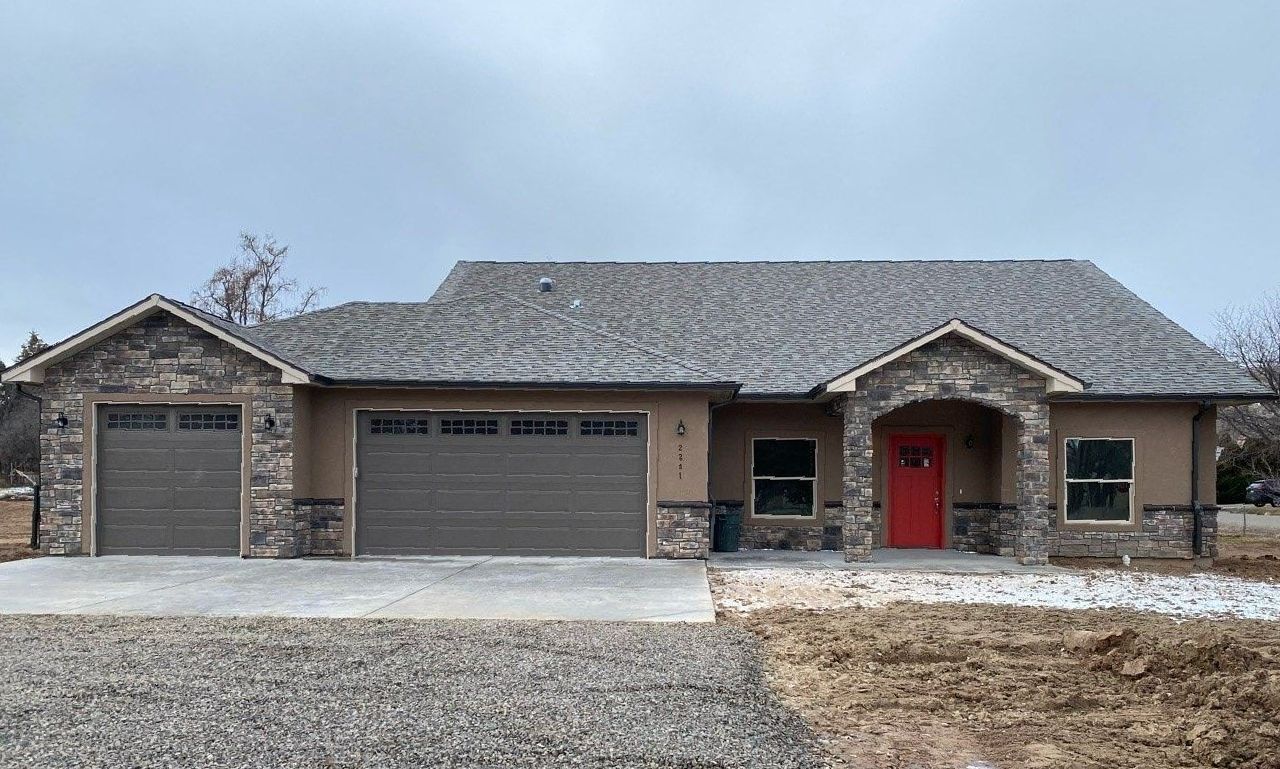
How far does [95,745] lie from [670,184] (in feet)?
80.5

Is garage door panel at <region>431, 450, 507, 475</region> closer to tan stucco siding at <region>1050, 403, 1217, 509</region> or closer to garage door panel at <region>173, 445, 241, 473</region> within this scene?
A: garage door panel at <region>173, 445, 241, 473</region>

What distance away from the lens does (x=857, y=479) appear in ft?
45.5

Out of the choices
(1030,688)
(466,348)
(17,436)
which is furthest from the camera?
(17,436)

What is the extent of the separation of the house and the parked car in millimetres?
19589

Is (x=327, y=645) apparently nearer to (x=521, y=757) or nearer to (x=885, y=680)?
(x=521, y=757)

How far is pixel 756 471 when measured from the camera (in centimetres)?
1577

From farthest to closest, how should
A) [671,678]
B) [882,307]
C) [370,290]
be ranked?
[370,290] < [882,307] < [671,678]

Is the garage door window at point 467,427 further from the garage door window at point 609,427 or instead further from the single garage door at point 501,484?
the garage door window at point 609,427

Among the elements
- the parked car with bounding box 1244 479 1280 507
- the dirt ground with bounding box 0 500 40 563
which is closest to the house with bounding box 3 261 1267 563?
the dirt ground with bounding box 0 500 40 563

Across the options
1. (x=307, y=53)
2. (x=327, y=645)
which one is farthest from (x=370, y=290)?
(x=327, y=645)

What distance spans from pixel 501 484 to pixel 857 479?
5.40 meters

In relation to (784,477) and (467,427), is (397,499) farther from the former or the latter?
(784,477)

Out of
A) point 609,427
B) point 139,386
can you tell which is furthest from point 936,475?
point 139,386

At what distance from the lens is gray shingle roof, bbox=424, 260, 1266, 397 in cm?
1530
